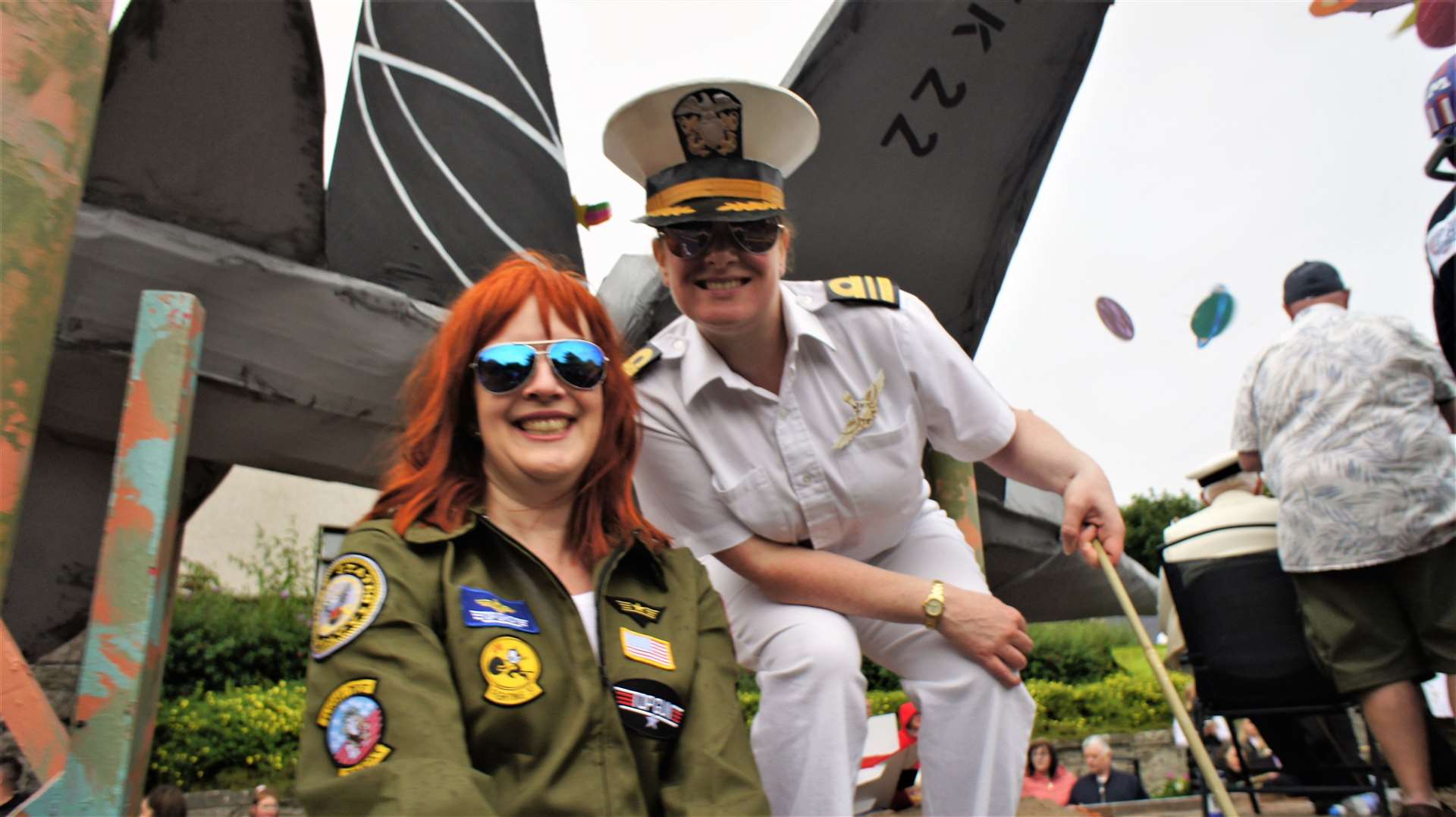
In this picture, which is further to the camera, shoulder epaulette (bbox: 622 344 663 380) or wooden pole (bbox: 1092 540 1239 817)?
shoulder epaulette (bbox: 622 344 663 380)

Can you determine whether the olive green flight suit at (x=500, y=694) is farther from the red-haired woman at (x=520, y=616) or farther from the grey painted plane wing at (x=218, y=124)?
the grey painted plane wing at (x=218, y=124)

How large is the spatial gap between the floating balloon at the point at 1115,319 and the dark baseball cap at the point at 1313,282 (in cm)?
Answer: 162

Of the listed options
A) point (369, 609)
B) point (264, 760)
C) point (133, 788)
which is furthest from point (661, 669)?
point (264, 760)

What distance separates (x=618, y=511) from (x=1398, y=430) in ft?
6.36

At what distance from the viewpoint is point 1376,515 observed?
8.54 feet

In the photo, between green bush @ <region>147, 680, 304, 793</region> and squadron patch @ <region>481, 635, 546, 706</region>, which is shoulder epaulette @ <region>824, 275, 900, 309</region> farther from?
green bush @ <region>147, 680, 304, 793</region>

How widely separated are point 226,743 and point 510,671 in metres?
7.68

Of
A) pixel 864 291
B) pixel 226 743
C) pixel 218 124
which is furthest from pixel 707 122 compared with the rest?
pixel 226 743

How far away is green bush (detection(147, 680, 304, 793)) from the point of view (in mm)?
7945

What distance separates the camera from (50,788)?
1.77 m

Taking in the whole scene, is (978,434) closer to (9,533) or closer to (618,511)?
(618,511)

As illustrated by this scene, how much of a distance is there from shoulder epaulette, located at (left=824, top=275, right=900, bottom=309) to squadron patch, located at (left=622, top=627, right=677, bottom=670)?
815mm

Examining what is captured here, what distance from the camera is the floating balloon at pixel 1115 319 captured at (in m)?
4.78

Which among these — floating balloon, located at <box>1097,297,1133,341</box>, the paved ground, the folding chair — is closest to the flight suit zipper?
the paved ground
